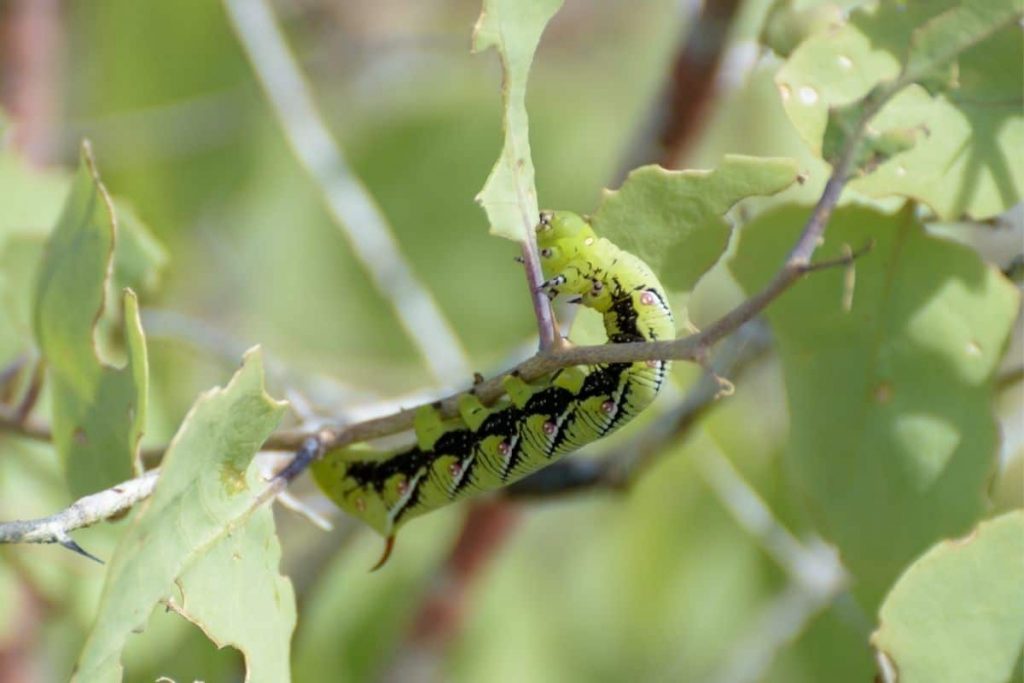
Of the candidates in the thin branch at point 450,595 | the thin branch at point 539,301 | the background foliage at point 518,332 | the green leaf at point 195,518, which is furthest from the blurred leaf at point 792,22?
the thin branch at point 450,595

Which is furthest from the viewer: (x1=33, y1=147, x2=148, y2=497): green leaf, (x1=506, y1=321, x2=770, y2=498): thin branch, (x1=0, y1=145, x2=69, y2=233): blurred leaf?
(x1=506, y1=321, x2=770, y2=498): thin branch

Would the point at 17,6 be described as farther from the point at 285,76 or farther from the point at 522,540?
the point at 522,540

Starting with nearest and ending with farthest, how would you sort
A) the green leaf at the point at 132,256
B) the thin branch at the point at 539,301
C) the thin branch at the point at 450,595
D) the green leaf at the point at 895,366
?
the thin branch at the point at 539,301
the green leaf at the point at 895,366
the green leaf at the point at 132,256
the thin branch at the point at 450,595

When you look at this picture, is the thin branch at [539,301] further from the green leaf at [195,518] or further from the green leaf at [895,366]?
the green leaf at [895,366]

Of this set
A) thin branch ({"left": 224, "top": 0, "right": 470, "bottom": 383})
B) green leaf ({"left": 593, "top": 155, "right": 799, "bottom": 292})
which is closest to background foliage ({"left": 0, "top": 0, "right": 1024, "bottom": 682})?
green leaf ({"left": 593, "top": 155, "right": 799, "bottom": 292})

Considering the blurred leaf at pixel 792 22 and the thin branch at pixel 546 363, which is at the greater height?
the blurred leaf at pixel 792 22

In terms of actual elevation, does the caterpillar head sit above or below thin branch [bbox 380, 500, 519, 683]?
above

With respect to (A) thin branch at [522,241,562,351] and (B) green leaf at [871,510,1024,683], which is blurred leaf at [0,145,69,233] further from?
(B) green leaf at [871,510,1024,683]

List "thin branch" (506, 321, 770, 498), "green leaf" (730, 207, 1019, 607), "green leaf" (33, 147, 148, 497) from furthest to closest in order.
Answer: "thin branch" (506, 321, 770, 498) → "green leaf" (730, 207, 1019, 607) → "green leaf" (33, 147, 148, 497)
